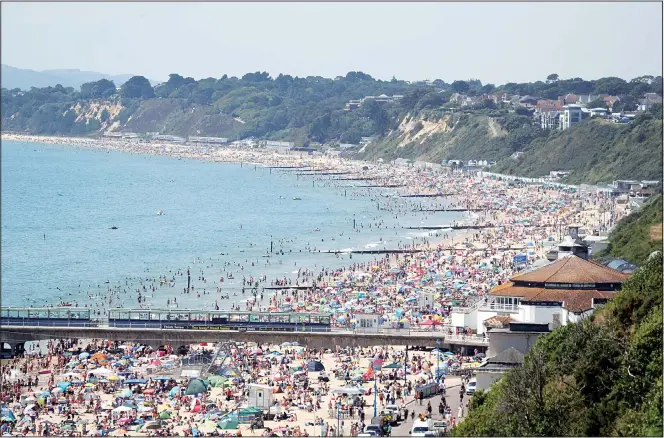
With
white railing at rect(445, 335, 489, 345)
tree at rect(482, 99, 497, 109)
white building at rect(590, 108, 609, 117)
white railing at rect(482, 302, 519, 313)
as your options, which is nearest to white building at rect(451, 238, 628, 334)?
white railing at rect(482, 302, 519, 313)

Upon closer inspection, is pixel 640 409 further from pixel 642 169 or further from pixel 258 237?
pixel 642 169

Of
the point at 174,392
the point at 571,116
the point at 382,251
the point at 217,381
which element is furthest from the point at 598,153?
the point at 174,392

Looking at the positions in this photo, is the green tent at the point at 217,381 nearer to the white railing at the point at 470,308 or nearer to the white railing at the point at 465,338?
the white railing at the point at 465,338

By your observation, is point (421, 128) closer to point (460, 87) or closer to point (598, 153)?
point (460, 87)

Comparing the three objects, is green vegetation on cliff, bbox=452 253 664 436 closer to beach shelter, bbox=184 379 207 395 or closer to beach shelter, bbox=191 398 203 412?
beach shelter, bbox=191 398 203 412

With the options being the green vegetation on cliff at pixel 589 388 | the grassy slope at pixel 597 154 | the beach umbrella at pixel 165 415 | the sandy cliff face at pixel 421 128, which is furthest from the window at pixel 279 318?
the sandy cliff face at pixel 421 128
